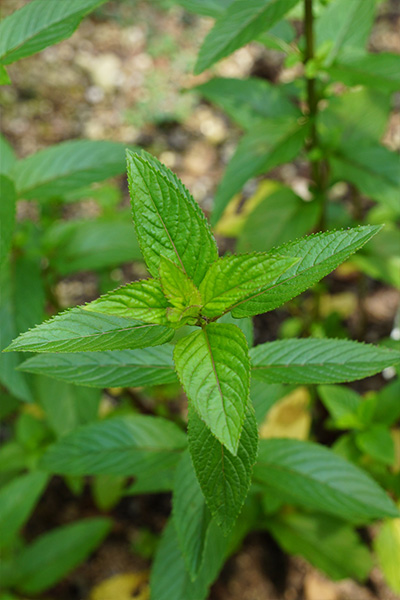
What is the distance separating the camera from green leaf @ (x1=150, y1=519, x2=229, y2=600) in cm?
144

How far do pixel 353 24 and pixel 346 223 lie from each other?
2.92 ft

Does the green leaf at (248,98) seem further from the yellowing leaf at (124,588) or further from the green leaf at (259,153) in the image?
the yellowing leaf at (124,588)

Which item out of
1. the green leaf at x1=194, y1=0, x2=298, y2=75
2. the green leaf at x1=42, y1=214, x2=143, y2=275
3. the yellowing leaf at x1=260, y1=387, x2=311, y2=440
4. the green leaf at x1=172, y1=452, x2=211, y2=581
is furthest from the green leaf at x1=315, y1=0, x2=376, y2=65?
the yellowing leaf at x1=260, y1=387, x2=311, y2=440

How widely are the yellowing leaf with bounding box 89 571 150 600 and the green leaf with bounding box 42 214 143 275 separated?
61.7 inches

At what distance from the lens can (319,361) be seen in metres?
1.17

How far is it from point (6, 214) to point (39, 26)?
46cm

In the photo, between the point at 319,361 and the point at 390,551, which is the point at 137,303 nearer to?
the point at 319,361

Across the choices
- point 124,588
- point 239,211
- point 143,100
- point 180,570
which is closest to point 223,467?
point 180,570

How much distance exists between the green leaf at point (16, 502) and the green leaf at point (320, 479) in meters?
1.01

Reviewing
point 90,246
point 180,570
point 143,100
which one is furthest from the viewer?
point 143,100

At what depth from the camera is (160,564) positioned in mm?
1504

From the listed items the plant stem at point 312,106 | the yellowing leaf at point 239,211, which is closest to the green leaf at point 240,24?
the plant stem at point 312,106

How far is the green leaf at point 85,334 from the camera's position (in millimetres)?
912

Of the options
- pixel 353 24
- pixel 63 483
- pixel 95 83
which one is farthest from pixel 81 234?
pixel 95 83
